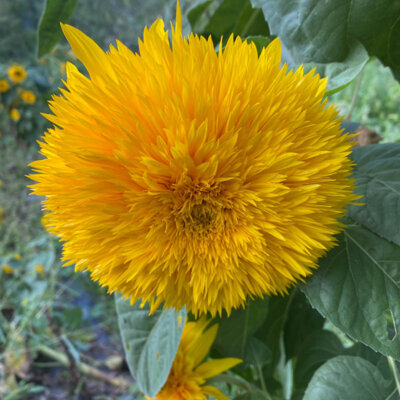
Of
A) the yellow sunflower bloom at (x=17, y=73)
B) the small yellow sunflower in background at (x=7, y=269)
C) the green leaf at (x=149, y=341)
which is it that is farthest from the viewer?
the yellow sunflower bloom at (x=17, y=73)

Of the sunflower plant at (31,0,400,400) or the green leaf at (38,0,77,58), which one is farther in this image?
the green leaf at (38,0,77,58)

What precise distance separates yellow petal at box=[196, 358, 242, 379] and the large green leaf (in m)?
0.35

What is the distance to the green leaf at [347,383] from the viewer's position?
39cm

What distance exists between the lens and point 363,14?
37 centimetres

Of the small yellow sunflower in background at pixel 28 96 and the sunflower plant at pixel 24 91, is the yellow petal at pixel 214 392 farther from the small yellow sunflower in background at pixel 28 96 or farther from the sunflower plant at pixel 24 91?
the small yellow sunflower in background at pixel 28 96

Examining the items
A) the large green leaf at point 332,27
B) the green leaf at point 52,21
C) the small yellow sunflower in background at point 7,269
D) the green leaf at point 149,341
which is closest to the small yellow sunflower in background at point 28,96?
the small yellow sunflower in background at point 7,269

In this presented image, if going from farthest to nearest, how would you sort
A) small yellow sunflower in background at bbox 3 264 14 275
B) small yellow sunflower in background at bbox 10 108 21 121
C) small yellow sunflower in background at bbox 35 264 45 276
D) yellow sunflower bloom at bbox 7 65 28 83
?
small yellow sunflower in background at bbox 10 108 21 121 < yellow sunflower bloom at bbox 7 65 28 83 < small yellow sunflower in background at bbox 3 264 14 275 < small yellow sunflower in background at bbox 35 264 45 276

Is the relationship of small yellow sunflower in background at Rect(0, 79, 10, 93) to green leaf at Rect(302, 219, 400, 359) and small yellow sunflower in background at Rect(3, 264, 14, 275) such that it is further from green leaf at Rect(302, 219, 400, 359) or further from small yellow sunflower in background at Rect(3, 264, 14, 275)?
green leaf at Rect(302, 219, 400, 359)

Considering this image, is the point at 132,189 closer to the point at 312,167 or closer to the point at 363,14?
the point at 312,167

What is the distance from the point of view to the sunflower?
0.30 metres

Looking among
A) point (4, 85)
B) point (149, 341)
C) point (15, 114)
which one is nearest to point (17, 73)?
point (4, 85)

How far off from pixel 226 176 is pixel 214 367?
0.31 m

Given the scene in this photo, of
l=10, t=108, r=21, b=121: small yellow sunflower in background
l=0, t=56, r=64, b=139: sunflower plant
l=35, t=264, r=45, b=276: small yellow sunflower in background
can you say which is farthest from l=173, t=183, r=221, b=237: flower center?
l=10, t=108, r=21, b=121: small yellow sunflower in background

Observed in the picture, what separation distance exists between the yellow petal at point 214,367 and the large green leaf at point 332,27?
348 mm
